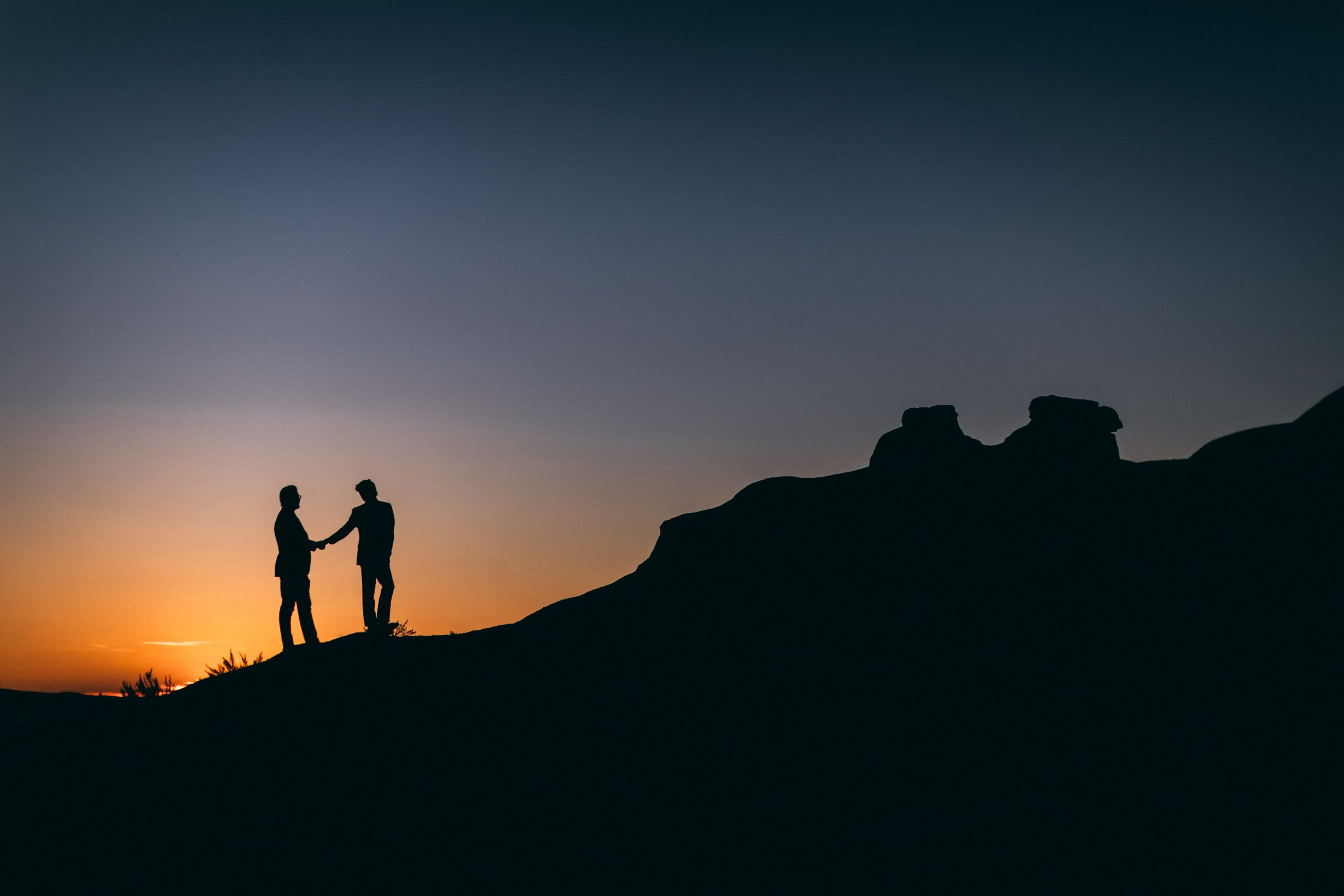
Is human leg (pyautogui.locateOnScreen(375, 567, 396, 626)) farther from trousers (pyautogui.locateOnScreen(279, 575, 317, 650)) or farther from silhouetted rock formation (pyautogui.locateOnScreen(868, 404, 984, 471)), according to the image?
silhouetted rock formation (pyautogui.locateOnScreen(868, 404, 984, 471))

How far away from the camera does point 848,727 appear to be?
14.9m

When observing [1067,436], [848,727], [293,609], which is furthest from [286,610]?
[1067,436]

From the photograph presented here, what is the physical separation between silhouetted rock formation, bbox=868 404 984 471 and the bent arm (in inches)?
451

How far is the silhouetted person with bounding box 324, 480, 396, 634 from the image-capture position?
667 inches

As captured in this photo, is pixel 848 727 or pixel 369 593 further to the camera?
pixel 369 593

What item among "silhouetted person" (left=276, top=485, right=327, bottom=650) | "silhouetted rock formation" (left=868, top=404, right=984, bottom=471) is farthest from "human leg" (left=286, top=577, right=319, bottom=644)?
"silhouetted rock formation" (left=868, top=404, right=984, bottom=471)

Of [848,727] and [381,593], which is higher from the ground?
[381,593]

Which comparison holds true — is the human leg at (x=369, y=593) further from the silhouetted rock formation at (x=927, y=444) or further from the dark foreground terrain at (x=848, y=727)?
the silhouetted rock formation at (x=927, y=444)

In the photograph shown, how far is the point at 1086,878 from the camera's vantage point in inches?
472

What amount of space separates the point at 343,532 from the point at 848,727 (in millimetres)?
10013

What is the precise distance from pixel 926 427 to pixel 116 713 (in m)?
17.7

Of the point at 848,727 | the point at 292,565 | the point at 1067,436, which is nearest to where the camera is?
the point at 848,727

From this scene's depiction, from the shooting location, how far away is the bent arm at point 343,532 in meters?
17.1

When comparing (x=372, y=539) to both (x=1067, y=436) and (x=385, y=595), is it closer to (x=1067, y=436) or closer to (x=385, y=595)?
(x=385, y=595)
